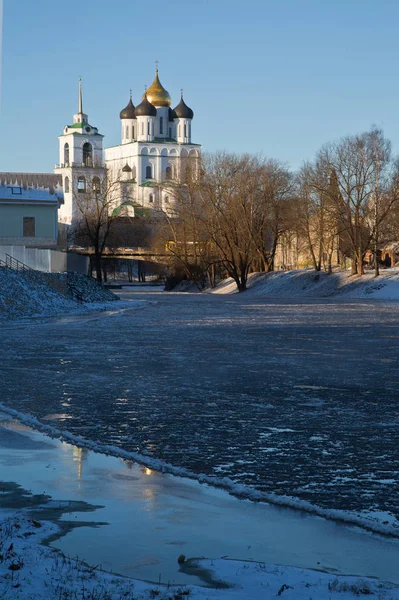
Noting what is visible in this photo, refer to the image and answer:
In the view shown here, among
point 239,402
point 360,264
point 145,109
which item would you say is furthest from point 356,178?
point 145,109

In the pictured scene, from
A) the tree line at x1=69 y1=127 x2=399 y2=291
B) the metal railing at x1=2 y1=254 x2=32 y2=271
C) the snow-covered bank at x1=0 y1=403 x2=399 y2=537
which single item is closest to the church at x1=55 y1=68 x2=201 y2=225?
the tree line at x1=69 y1=127 x2=399 y2=291

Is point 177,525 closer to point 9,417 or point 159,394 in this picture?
point 9,417

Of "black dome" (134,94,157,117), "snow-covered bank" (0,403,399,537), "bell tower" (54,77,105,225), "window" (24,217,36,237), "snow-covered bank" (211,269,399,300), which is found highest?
"black dome" (134,94,157,117)

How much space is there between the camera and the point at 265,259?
8100 cm

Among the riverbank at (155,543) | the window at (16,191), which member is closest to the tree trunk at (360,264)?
the window at (16,191)

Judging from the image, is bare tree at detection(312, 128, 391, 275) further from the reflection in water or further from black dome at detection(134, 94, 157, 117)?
black dome at detection(134, 94, 157, 117)

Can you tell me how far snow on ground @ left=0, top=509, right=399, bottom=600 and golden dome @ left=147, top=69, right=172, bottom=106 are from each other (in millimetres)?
181138

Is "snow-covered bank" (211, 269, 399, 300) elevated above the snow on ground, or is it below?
above

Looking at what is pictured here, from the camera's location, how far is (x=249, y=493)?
263 inches

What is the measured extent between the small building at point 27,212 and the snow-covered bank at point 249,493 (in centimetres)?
5152

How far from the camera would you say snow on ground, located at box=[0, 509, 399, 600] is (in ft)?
14.1

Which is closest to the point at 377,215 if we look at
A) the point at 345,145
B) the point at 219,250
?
the point at 345,145

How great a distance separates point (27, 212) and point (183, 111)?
128 meters

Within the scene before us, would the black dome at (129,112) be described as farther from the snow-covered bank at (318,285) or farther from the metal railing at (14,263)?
the metal railing at (14,263)
